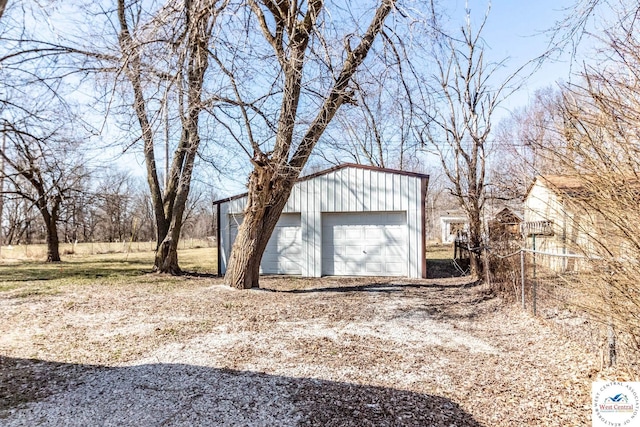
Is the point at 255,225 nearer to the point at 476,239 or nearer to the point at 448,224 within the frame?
the point at 476,239

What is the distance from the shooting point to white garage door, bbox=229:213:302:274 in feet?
42.0

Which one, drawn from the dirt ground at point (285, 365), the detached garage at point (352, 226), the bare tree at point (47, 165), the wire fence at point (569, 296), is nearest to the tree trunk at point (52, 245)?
the bare tree at point (47, 165)

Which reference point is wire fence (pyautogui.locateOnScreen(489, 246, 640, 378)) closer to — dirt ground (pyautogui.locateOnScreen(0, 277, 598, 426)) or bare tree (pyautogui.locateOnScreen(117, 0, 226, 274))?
dirt ground (pyautogui.locateOnScreen(0, 277, 598, 426))

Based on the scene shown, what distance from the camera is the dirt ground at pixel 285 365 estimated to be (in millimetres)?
3094

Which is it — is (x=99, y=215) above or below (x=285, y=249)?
above

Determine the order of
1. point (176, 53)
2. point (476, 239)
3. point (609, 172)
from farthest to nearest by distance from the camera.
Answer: point (476, 239) < point (176, 53) < point (609, 172)

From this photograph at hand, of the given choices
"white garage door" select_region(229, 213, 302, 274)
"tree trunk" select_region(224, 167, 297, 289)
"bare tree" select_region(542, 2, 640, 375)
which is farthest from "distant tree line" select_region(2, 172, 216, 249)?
"bare tree" select_region(542, 2, 640, 375)

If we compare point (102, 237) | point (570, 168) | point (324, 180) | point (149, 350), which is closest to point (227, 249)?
point (324, 180)

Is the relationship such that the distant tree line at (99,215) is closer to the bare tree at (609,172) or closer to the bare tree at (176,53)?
the bare tree at (176,53)

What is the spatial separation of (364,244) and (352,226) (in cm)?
67

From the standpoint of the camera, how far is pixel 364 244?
1219 centimetres

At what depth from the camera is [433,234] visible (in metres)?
42.4

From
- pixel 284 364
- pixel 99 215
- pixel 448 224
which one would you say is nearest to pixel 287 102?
pixel 284 364

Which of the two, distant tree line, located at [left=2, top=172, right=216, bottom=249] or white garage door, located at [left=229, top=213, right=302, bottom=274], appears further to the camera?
distant tree line, located at [left=2, top=172, right=216, bottom=249]
